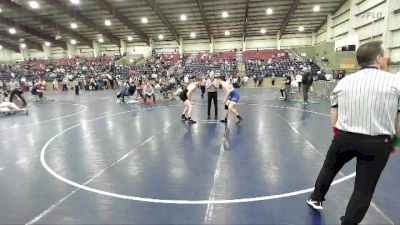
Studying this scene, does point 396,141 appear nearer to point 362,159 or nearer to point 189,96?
point 362,159

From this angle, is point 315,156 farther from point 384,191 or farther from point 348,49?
point 348,49

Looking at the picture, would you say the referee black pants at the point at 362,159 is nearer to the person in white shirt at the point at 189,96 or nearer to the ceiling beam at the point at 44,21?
the person in white shirt at the point at 189,96

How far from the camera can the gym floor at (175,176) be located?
3467 mm

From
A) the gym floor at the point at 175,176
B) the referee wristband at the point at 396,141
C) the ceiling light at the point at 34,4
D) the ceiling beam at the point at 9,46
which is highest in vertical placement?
the ceiling light at the point at 34,4

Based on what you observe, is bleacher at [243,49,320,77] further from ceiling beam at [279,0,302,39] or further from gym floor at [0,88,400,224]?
gym floor at [0,88,400,224]

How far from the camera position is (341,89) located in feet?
8.39

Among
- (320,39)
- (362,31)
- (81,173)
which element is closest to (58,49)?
(320,39)

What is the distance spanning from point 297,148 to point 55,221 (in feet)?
15.9

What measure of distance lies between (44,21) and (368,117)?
120 ft

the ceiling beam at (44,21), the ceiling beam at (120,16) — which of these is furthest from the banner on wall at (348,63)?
the ceiling beam at (44,21)

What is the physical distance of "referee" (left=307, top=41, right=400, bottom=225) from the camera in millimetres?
2352

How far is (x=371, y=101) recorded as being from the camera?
7.79ft

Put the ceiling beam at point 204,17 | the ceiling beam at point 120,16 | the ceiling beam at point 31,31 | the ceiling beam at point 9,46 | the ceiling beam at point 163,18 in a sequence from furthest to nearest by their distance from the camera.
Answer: the ceiling beam at point 9,46 < the ceiling beam at point 31,31 < the ceiling beam at point 204,17 < the ceiling beam at point 163,18 < the ceiling beam at point 120,16

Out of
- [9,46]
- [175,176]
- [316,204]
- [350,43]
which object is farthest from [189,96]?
[9,46]
